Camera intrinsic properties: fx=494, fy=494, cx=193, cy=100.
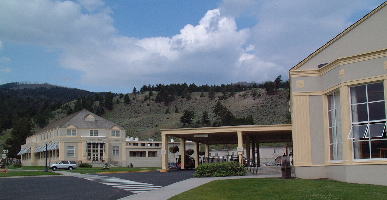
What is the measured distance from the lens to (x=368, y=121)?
2014 centimetres

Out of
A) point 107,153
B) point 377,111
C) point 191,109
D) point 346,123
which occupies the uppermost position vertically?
point 191,109

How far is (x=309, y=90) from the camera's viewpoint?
23.6m

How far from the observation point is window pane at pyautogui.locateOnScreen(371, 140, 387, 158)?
1966cm

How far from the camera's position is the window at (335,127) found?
2169 cm

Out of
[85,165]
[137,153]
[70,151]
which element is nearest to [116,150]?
[137,153]

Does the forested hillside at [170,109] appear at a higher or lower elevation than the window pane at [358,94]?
higher

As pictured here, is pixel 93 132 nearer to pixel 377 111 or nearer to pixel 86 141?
pixel 86 141

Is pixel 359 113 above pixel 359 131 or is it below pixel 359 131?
above

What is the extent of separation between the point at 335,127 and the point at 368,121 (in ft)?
7.13

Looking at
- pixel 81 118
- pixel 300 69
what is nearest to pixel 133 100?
pixel 81 118

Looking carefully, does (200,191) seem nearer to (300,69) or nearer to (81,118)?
(300,69)

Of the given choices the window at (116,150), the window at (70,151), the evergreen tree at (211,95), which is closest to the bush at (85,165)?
the window at (70,151)

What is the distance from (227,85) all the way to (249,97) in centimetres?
2910

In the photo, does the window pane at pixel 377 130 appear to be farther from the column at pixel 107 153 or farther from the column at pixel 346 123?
the column at pixel 107 153
